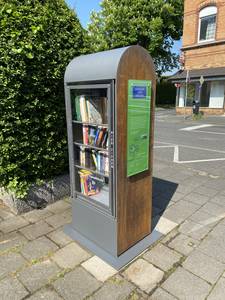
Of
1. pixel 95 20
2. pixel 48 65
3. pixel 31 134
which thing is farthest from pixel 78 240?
pixel 95 20

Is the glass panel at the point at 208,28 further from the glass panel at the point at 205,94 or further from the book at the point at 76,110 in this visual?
the book at the point at 76,110

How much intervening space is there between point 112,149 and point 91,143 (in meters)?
0.52

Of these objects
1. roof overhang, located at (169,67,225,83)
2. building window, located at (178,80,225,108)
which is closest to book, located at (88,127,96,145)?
roof overhang, located at (169,67,225,83)

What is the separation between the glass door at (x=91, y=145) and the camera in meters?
2.46

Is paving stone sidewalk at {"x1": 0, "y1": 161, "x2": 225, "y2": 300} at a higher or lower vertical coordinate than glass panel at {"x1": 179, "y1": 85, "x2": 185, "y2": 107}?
lower

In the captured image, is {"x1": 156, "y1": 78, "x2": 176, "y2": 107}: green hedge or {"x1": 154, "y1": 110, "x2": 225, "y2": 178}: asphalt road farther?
{"x1": 156, "y1": 78, "x2": 176, "y2": 107}: green hedge

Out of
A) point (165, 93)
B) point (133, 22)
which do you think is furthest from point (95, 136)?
point (165, 93)

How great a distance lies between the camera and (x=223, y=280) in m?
2.19

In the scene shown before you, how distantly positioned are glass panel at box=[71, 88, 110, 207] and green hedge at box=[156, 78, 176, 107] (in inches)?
1002

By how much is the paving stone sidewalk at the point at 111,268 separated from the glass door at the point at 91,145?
632 mm

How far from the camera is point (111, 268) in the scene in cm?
234

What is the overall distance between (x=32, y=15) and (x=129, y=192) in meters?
2.58

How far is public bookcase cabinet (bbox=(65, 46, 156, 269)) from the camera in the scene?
2.14 meters

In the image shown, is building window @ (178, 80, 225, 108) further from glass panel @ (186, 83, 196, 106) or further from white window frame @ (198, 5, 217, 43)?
white window frame @ (198, 5, 217, 43)
